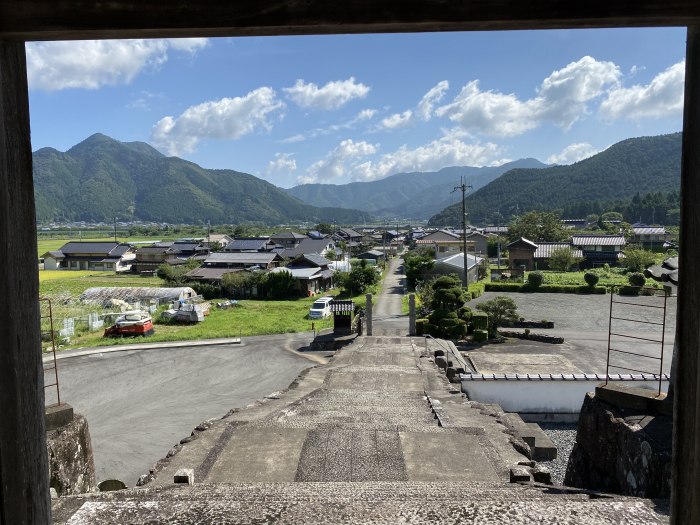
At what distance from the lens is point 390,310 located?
2762 cm

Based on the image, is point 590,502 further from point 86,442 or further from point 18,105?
point 86,442

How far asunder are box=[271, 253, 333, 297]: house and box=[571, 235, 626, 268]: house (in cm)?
2375

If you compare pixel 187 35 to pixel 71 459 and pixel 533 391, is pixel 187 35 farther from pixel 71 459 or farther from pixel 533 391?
pixel 533 391

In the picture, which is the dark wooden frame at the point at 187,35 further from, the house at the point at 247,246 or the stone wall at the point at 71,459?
the house at the point at 247,246

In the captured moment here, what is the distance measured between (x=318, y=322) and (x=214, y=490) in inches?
846

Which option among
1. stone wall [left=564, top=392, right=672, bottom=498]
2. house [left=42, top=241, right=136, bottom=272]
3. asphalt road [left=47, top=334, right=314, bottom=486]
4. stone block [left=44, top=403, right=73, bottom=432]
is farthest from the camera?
house [left=42, top=241, right=136, bottom=272]

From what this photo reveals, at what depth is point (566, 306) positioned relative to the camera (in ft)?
90.2

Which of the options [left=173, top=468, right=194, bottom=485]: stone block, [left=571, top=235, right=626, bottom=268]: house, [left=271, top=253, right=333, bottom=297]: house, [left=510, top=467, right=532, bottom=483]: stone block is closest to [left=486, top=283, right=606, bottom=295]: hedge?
[left=571, top=235, right=626, bottom=268]: house

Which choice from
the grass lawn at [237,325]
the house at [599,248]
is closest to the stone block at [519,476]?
the grass lawn at [237,325]

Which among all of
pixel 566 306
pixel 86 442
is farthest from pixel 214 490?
pixel 566 306

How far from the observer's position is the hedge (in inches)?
1230

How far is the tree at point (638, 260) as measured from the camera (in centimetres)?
3562

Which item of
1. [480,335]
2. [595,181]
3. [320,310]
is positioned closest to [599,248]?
[480,335]

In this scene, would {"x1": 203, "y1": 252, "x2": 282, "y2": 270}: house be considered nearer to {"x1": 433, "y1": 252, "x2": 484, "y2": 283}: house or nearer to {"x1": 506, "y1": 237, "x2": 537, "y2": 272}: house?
{"x1": 433, "y1": 252, "x2": 484, "y2": 283}: house
